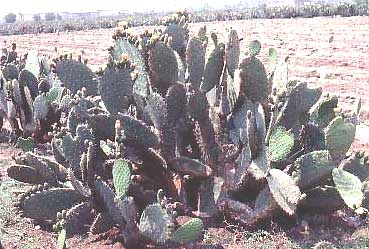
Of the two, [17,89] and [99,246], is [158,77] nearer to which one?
[99,246]

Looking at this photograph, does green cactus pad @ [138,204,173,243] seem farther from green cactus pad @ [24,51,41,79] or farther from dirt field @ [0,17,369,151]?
green cactus pad @ [24,51,41,79]

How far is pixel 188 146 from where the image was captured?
368 centimetres

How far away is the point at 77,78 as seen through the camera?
3648 millimetres

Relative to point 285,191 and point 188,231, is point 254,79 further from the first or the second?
point 188,231

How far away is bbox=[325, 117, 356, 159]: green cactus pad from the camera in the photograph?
10.4 feet

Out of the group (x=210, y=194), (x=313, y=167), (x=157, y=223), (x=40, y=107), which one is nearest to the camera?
(x=157, y=223)

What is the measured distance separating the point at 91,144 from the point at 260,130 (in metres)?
0.91

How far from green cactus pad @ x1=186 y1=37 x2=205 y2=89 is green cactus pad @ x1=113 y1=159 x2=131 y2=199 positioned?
2.72ft

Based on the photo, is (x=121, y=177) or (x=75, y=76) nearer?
(x=121, y=177)

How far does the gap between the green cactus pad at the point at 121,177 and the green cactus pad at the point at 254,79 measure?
90 centimetres

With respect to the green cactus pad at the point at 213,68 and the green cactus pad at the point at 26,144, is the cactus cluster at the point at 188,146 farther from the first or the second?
the green cactus pad at the point at 26,144

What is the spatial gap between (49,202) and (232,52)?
4.48 feet

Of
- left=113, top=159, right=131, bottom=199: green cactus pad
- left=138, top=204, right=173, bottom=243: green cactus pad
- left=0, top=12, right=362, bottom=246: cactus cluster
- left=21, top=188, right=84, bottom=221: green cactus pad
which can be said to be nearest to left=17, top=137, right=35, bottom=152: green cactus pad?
left=0, top=12, right=362, bottom=246: cactus cluster

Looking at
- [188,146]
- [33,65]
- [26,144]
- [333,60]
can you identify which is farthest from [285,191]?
[333,60]
